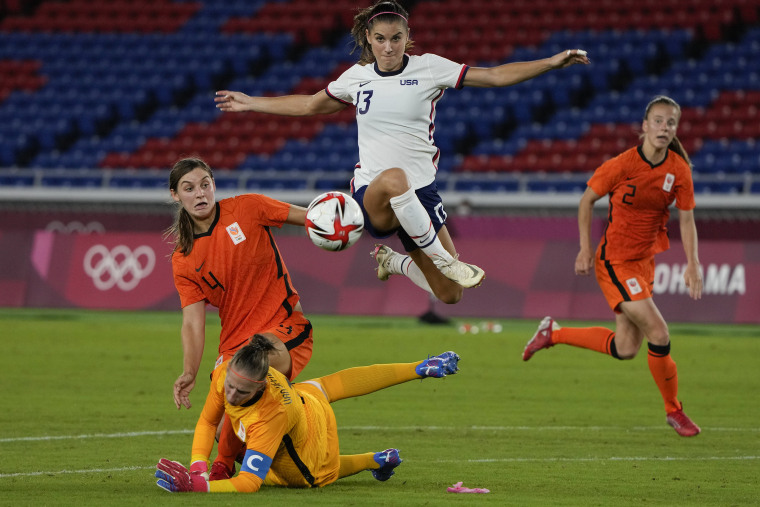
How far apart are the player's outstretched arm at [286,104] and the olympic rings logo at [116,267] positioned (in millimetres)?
11863

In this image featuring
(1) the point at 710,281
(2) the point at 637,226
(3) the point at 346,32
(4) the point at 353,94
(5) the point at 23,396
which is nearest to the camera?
(4) the point at 353,94

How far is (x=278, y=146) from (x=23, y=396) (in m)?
15.9

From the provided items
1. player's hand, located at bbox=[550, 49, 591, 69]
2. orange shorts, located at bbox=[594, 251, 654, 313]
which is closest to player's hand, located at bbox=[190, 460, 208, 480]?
player's hand, located at bbox=[550, 49, 591, 69]

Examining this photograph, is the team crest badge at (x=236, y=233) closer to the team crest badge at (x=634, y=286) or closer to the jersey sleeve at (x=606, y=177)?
the jersey sleeve at (x=606, y=177)

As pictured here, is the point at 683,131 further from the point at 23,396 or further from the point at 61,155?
the point at 23,396

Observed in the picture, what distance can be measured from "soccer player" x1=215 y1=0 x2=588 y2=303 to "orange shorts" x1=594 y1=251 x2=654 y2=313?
6.04 ft

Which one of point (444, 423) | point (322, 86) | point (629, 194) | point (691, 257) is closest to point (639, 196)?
point (629, 194)

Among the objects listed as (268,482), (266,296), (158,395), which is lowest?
(158,395)

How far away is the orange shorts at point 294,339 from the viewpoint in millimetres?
6930

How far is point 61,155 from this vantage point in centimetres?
2644

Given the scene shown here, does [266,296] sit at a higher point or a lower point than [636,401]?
higher

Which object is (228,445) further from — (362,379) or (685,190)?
(685,190)

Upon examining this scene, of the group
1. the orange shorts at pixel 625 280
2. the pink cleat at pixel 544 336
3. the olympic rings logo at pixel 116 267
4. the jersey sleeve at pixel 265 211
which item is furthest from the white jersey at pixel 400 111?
the olympic rings logo at pixel 116 267

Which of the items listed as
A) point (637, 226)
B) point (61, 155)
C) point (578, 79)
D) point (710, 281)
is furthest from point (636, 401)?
point (61, 155)
